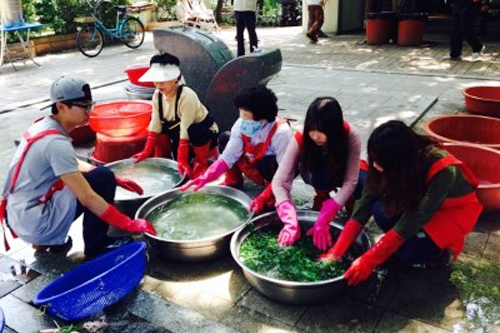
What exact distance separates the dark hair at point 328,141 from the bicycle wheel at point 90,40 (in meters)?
9.61

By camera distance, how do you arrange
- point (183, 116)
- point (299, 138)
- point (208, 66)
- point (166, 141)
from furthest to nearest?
point (208, 66), point (166, 141), point (183, 116), point (299, 138)

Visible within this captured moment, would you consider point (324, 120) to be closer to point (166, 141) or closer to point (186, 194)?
point (186, 194)

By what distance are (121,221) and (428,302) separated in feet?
6.06

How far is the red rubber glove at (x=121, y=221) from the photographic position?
2754mm

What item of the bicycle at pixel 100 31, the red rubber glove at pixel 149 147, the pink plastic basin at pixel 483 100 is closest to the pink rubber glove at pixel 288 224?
the red rubber glove at pixel 149 147

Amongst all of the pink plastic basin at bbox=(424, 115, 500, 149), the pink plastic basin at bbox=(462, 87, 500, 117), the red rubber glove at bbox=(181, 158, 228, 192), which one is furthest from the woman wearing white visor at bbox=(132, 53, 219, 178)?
the pink plastic basin at bbox=(462, 87, 500, 117)

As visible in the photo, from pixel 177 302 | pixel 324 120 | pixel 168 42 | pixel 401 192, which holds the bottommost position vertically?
pixel 177 302

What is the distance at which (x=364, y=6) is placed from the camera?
13.5 m

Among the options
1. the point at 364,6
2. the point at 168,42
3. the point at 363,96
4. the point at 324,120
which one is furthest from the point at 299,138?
the point at 364,6

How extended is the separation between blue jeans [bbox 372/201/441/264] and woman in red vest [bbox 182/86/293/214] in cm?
79

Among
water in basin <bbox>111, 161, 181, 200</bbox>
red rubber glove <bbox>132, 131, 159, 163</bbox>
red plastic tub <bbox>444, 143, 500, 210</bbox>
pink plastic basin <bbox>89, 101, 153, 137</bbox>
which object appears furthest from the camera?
pink plastic basin <bbox>89, 101, 153, 137</bbox>

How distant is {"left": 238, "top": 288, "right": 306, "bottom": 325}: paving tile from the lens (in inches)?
98.2

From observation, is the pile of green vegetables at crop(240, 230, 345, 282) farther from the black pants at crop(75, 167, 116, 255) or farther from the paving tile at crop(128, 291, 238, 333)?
the black pants at crop(75, 167, 116, 255)

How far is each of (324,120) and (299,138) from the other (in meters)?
0.30
